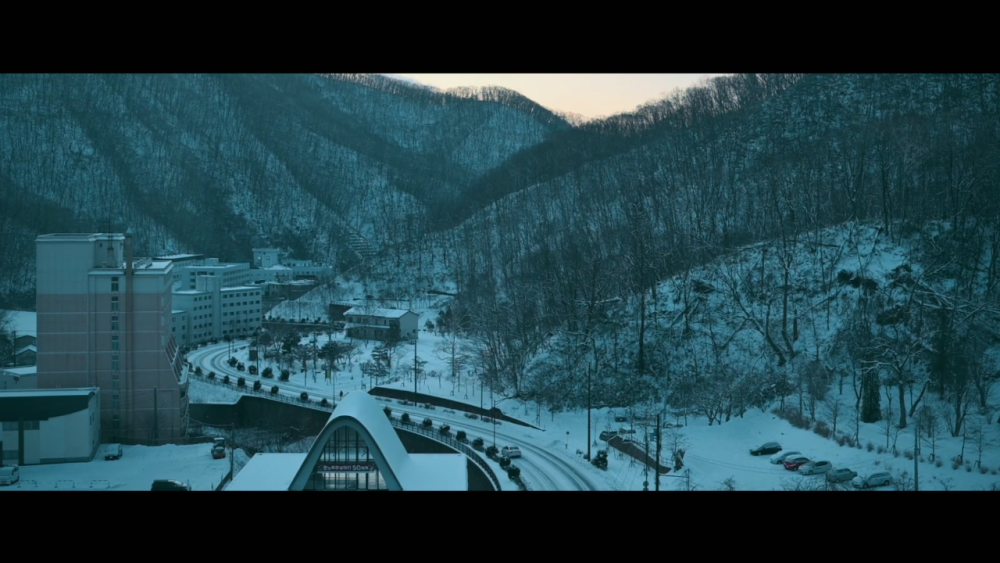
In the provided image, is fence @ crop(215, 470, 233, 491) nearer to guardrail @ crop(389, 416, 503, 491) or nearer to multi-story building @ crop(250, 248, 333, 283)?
guardrail @ crop(389, 416, 503, 491)

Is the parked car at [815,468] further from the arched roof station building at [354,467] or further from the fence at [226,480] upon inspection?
the fence at [226,480]

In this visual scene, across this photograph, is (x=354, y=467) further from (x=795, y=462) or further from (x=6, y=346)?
(x=6, y=346)

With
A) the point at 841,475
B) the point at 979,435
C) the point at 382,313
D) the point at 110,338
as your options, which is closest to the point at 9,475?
the point at 110,338

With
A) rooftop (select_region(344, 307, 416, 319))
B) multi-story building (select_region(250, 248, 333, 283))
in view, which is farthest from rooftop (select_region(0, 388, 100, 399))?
multi-story building (select_region(250, 248, 333, 283))

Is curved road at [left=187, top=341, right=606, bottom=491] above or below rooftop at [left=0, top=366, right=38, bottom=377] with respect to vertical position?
below

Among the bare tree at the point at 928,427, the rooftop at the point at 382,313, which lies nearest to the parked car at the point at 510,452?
the bare tree at the point at 928,427

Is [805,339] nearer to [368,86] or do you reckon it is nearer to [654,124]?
[654,124]

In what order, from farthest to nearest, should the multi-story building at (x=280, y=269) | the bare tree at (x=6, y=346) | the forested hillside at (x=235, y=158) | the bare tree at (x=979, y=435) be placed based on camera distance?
the forested hillside at (x=235, y=158)
the multi-story building at (x=280, y=269)
the bare tree at (x=6, y=346)
the bare tree at (x=979, y=435)
